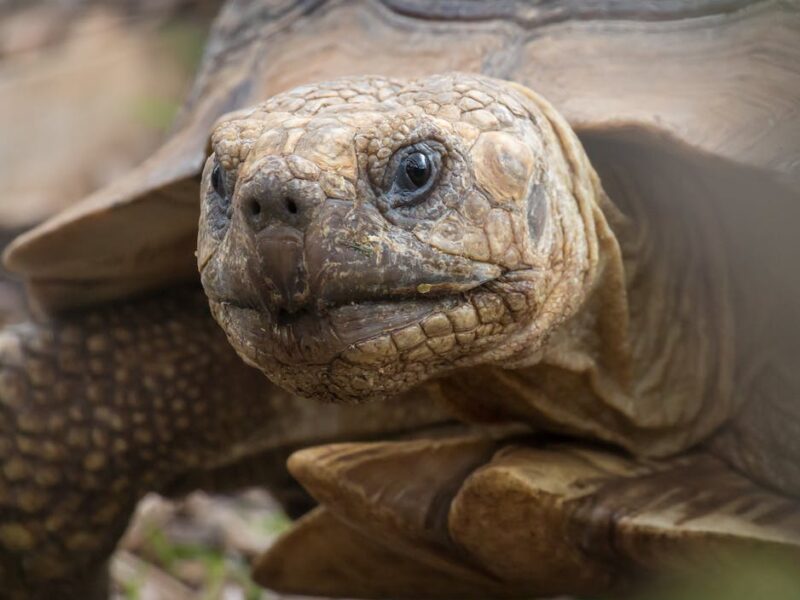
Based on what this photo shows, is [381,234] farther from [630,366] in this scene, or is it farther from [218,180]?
[630,366]

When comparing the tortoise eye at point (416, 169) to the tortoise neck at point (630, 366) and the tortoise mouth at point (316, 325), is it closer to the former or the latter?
the tortoise mouth at point (316, 325)

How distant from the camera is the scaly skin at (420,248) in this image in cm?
162

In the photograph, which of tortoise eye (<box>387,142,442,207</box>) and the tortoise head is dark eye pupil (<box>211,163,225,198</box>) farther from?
tortoise eye (<box>387,142,442,207</box>)

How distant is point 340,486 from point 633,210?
77 cm

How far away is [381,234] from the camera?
1.65 metres

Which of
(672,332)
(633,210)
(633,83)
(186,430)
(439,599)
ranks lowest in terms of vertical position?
(439,599)

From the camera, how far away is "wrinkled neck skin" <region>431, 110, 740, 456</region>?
2.18 meters

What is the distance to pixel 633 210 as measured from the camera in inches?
89.6

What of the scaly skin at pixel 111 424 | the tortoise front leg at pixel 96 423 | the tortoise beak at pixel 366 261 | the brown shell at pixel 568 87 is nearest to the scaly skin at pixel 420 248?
the tortoise beak at pixel 366 261

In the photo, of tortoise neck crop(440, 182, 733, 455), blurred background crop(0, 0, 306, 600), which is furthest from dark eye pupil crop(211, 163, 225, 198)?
blurred background crop(0, 0, 306, 600)

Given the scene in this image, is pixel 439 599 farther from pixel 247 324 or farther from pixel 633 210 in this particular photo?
pixel 247 324

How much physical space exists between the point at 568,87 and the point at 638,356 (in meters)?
0.51

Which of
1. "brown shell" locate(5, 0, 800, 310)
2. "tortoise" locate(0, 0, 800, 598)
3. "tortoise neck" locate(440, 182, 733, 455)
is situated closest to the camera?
"tortoise" locate(0, 0, 800, 598)

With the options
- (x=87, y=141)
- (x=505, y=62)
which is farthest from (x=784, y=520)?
(x=87, y=141)
